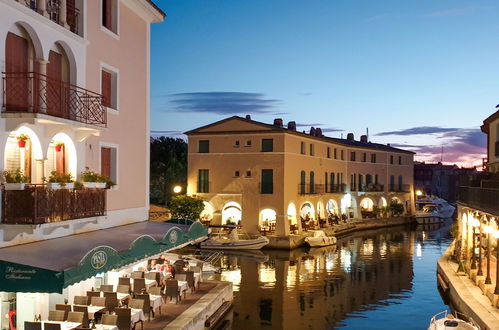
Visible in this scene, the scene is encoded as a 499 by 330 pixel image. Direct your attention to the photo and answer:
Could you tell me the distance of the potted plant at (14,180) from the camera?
14422 mm

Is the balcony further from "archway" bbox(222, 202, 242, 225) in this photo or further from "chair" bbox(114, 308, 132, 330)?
"archway" bbox(222, 202, 242, 225)

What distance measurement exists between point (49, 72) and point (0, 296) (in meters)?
6.74

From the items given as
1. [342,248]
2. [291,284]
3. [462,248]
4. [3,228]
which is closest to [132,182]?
[3,228]

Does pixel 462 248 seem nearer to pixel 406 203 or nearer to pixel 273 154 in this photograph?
pixel 273 154

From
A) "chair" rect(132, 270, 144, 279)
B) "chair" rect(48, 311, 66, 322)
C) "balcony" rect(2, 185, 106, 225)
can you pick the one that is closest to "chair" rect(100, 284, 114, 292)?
"balcony" rect(2, 185, 106, 225)

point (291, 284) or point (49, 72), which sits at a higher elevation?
point (49, 72)

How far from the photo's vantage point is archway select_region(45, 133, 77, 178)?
18.0m

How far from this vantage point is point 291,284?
3331 cm

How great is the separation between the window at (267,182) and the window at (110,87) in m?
30.1

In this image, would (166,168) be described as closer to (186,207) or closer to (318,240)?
(186,207)

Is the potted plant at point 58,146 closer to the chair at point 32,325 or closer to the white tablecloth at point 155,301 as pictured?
the white tablecloth at point 155,301

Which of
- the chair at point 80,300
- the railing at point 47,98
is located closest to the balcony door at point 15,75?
the railing at point 47,98

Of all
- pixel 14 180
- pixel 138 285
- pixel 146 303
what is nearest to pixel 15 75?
pixel 14 180

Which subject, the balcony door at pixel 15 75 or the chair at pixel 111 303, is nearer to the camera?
the balcony door at pixel 15 75
